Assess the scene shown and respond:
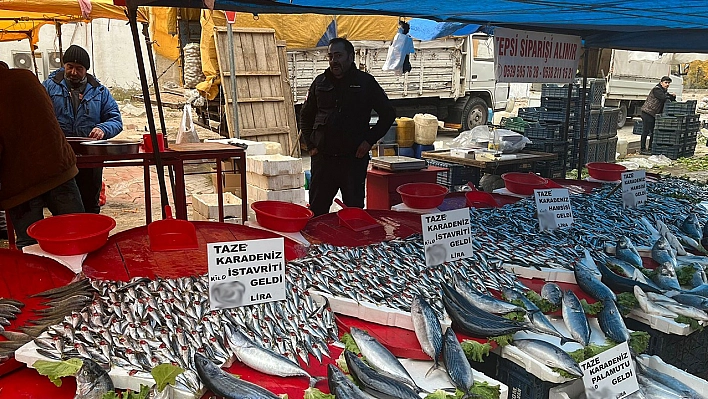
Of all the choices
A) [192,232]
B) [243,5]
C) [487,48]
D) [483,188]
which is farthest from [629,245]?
Answer: [487,48]

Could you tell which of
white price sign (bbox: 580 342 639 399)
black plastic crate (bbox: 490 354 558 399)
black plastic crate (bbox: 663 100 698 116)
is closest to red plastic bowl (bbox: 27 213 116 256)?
black plastic crate (bbox: 490 354 558 399)

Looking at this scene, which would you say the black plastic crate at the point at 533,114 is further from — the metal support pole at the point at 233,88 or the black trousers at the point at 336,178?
the metal support pole at the point at 233,88

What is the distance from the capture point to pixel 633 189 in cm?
433

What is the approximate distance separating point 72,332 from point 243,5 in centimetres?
313

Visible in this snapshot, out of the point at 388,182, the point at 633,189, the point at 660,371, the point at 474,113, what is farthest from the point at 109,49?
the point at 660,371

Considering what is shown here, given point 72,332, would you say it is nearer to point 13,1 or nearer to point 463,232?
point 463,232

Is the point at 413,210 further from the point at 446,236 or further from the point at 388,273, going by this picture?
the point at 388,273

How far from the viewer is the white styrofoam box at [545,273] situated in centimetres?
295

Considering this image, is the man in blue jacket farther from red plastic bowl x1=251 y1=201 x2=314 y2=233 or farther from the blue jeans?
red plastic bowl x1=251 y1=201 x2=314 y2=233

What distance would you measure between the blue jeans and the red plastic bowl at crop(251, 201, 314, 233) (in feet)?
6.04

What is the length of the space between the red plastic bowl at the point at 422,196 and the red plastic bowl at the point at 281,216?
0.87m

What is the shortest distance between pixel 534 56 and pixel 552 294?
3.48m

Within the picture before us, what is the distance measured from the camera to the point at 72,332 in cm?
195

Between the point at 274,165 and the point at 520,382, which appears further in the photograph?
the point at 274,165
